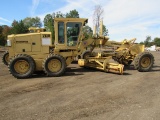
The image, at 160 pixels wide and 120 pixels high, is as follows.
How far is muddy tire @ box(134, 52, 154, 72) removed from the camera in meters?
13.8

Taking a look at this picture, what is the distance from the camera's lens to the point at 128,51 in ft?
49.1

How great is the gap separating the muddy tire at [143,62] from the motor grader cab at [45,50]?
3.34m

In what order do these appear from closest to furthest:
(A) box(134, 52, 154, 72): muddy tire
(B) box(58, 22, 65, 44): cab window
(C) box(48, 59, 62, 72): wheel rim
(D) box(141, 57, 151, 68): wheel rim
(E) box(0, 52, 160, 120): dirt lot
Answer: (E) box(0, 52, 160, 120): dirt lot, (C) box(48, 59, 62, 72): wheel rim, (B) box(58, 22, 65, 44): cab window, (A) box(134, 52, 154, 72): muddy tire, (D) box(141, 57, 151, 68): wheel rim

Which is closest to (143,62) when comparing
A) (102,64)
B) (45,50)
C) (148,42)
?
(102,64)

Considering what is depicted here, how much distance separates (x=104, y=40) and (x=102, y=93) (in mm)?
6795

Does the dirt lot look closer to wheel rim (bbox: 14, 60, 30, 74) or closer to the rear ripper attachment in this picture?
wheel rim (bbox: 14, 60, 30, 74)

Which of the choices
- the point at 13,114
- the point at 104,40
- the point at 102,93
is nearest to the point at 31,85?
the point at 102,93

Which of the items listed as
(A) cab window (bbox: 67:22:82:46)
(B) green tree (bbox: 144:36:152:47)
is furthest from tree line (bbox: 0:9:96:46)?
(B) green tree (bbox: 144:36:152:47)

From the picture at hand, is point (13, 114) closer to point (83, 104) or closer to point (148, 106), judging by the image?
point (83, 104)

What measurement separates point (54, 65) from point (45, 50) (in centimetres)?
105

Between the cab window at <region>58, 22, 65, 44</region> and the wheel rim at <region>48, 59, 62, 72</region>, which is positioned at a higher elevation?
the cab window at <region>58, 22, 65, 44</region>

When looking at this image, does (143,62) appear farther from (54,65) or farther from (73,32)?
(54,65)

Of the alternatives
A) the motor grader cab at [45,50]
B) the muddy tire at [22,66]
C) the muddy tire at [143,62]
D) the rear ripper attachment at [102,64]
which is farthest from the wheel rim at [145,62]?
the muddy tire at [22,66]

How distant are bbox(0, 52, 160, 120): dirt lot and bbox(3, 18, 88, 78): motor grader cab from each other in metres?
1.28
